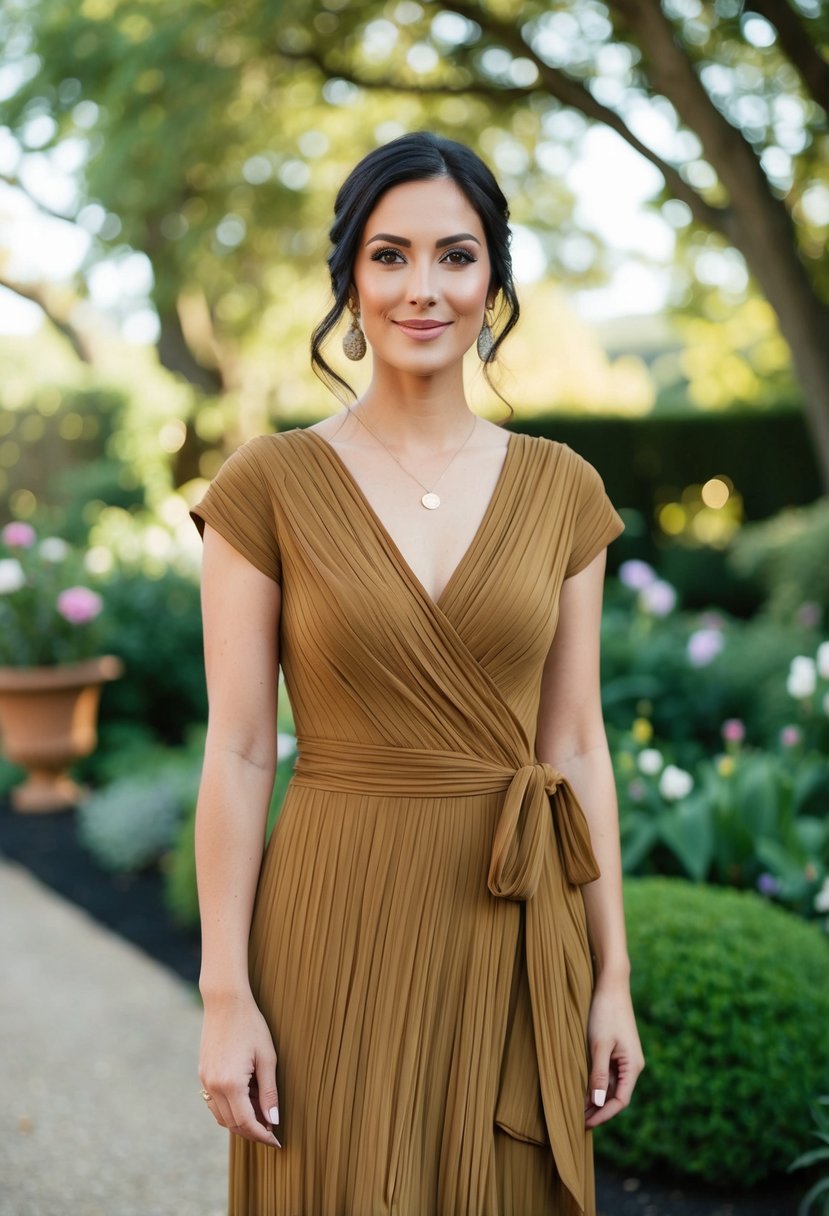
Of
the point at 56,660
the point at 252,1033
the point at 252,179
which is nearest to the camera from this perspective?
the point at 252,1033

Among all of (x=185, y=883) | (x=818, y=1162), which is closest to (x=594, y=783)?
(x=818, y=1162)

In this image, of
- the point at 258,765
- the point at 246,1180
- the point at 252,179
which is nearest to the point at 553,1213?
the point at 246,1180

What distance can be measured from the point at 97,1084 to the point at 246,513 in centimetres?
285

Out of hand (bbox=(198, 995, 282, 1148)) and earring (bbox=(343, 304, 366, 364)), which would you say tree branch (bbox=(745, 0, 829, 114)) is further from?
hand (bbox=(198, 995, 282, 1148))

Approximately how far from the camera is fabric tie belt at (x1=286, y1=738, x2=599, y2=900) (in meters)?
1.65

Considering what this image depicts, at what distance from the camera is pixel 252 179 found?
13.5 m

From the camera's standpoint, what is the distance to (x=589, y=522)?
1.83m

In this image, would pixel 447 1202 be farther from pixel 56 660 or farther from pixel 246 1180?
pixel 56 660

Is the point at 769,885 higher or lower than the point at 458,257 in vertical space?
lower

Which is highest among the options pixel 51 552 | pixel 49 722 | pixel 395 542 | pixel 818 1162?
pixel 395 542

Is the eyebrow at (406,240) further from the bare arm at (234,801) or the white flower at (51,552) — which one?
the white flower at (51,552)

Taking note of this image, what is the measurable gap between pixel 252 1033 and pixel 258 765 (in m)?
0.34

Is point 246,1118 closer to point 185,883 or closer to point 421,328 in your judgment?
point 421,328

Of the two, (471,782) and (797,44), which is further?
(797,44)
